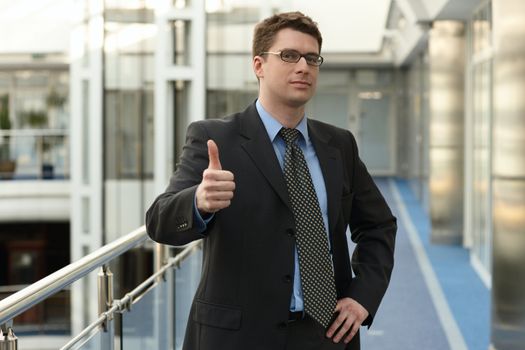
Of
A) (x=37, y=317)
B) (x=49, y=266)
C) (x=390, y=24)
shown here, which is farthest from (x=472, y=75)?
(x=49, y=266)

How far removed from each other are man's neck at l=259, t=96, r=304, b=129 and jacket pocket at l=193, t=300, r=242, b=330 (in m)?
0.47

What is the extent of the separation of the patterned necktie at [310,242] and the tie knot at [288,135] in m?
0.02

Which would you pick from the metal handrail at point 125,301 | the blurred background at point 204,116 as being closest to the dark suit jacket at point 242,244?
the metal handrail at point 125,301

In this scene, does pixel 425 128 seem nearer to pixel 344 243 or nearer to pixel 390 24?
pixel 390 24

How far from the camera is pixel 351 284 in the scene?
92.7 inches

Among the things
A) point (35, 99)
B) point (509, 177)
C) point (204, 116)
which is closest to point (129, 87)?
point (204, 116)

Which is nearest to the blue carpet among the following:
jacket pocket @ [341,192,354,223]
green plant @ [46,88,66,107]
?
jacket pocket @ [341,192,354,223]

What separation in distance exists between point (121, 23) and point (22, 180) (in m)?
9.16

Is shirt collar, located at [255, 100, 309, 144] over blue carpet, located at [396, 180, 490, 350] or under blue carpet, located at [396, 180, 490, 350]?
over

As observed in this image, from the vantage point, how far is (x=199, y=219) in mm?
2018

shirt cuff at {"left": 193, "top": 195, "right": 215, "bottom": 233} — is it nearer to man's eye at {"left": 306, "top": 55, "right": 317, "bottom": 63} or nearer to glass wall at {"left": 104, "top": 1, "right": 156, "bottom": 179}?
man's eye at {"left": 306, "top": 55, "right": 317, "bottom": 63}

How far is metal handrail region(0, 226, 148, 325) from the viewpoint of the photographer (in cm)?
230

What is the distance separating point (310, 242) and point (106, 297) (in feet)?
4.58

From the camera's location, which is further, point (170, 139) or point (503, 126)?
point (170, 139)
